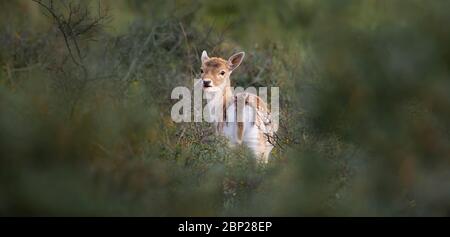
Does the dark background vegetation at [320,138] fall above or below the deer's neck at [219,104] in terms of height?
below

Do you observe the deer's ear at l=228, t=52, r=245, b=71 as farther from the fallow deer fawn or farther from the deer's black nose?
the deer's black nose

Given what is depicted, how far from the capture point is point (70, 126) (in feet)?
4.65

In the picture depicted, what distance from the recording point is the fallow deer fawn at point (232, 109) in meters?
6.66

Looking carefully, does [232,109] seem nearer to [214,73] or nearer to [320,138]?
[214,73]

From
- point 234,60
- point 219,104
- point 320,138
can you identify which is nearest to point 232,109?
point 219,104

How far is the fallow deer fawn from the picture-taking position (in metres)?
6.66

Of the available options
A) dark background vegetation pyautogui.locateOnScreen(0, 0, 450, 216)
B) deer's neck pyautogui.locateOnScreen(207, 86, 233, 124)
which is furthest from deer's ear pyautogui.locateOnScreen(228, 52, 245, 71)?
dark background vegetation pyautogui.locateOnScreen(0, 0, 450, 216)

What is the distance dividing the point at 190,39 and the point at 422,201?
7191 millimetres

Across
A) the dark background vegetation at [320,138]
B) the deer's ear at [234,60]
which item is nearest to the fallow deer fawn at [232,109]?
the deer's ear at [234,60]

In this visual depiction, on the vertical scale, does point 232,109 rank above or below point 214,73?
below

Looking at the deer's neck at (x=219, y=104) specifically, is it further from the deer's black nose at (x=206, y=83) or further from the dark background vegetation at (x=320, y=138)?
the dark background vegetation at (x=320, y=138)

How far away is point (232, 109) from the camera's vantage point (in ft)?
22.9

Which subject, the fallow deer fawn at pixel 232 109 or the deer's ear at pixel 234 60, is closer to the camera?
the fallow deer fawn at pixel 232 109

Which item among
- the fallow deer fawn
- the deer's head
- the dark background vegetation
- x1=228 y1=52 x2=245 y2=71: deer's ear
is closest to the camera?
the dark background vegetation
